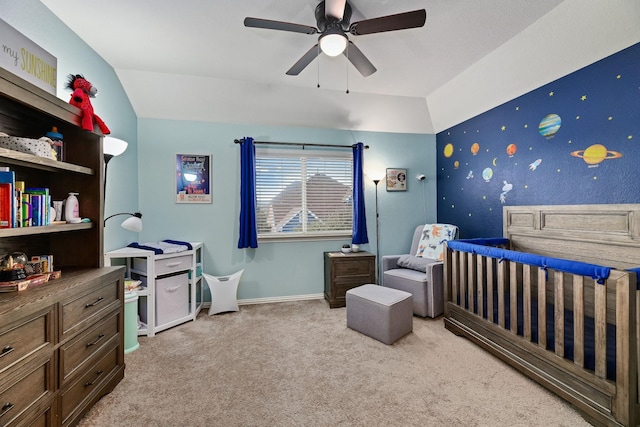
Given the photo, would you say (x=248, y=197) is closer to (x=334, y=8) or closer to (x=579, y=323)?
(x=334, y=8)

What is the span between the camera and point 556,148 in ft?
8.14

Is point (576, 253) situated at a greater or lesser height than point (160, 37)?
lesser

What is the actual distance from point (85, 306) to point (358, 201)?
2.92 meters

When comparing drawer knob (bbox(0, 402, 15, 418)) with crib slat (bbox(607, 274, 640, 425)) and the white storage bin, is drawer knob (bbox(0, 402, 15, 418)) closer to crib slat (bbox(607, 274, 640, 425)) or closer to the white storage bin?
the white storage bin

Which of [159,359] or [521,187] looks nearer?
[159,359]

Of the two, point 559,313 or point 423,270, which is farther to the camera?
point 423,270

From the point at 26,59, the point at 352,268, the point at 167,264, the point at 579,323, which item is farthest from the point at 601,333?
the point at 26,59

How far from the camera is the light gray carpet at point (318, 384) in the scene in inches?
62.7

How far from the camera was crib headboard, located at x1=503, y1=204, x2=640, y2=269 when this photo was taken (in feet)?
6.54

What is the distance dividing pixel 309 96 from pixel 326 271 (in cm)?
225

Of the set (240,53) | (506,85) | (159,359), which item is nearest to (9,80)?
(240,53)

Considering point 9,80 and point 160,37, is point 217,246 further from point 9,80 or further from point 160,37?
point 9,80

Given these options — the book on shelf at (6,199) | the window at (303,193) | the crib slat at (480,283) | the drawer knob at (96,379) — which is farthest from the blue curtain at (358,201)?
the book on shelf at (6,199)

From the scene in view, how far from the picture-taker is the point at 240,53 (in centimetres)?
257
